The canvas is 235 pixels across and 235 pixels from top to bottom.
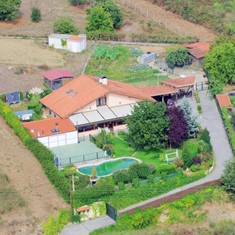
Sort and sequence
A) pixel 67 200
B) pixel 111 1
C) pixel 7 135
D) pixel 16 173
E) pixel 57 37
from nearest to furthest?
pixel 67 200, pixel 16 173, pixel 7 135, pixel 57 37, pixel 111 1

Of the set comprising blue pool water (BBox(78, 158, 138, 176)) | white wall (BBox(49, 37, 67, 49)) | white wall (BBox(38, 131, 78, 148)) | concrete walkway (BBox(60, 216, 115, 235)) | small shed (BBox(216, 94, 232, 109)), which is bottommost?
concrete walkway (BBox(60, 216, 115, 235))

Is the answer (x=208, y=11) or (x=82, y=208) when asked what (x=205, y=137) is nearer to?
(x=82, y=208)

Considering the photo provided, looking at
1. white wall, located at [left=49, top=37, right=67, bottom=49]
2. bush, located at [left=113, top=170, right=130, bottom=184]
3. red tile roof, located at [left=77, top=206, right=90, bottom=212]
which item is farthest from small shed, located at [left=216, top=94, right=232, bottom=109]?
white wall, located at [left=49, top=37, right=67, bottom=49]

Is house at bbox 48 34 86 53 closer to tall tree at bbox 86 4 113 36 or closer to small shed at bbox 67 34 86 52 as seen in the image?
small shed at bbox 67 34 86 52

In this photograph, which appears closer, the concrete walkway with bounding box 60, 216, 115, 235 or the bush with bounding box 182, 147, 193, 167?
the concrete walkway with bounding box 60, 216, 115, 235

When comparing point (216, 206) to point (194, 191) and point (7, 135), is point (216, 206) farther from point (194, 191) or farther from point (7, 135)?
point (7, 135)

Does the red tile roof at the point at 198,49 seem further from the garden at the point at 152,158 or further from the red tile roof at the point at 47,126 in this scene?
the red tile roof at the point at 47,126

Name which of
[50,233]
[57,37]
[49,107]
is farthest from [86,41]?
[50,233]

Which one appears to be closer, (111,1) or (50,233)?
(50,233)
